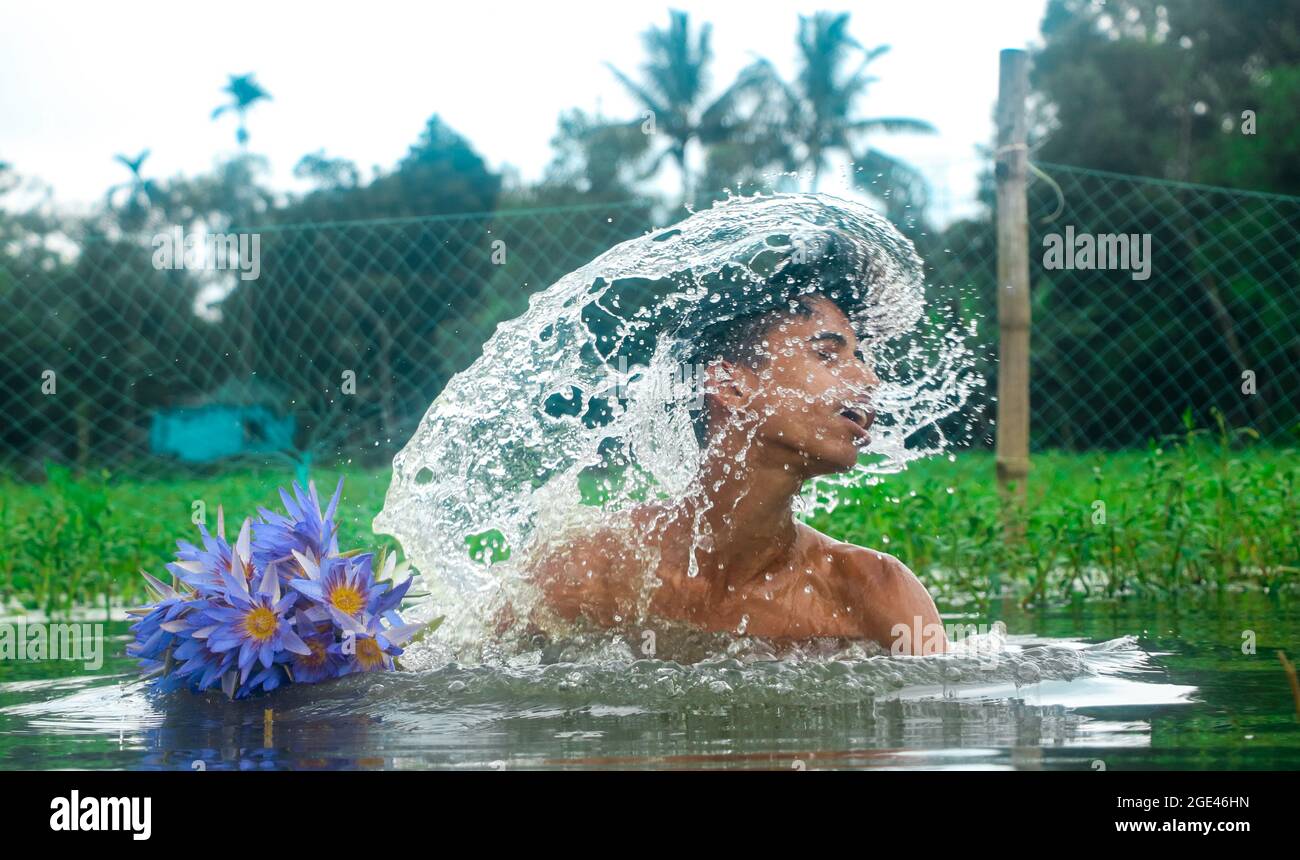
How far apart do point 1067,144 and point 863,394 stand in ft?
89.7

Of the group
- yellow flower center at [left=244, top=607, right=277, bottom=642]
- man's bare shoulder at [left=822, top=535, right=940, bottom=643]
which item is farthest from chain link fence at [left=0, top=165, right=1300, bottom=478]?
yellow flower center at [left=244, top=607, right=277, bottom=642]

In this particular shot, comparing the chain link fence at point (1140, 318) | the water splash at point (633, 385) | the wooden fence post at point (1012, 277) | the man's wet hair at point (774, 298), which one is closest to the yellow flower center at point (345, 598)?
the water splash at point (633, 385)

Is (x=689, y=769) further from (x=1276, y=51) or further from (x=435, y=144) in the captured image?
(x=435, y=144)

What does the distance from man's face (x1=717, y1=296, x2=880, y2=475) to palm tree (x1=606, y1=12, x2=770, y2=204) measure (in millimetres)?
37707

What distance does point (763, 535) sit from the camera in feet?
14.2

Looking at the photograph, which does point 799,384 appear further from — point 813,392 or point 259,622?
point 259,622

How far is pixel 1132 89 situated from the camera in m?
30.1

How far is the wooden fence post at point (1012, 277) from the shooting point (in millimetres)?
7465

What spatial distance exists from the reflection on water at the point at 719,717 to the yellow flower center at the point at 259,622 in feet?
0.58

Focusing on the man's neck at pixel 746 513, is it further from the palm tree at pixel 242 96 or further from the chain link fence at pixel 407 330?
the palm tree at pixel 242 96

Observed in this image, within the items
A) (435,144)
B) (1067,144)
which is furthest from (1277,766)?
(435,144)

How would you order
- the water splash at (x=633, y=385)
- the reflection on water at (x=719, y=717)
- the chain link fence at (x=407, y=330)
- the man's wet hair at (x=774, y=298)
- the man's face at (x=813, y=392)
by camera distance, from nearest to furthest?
1. the reflection on water at (x=719, y=717)
2. the man's face at (x=813, y=392)
3. the man's wet hair at (x=774, y=298)
4. the water splash at (x=633, y=385)
5. the chain link fence at (x=407, y=330)

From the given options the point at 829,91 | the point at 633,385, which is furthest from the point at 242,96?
the point at 633,385

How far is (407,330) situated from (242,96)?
2629cm
